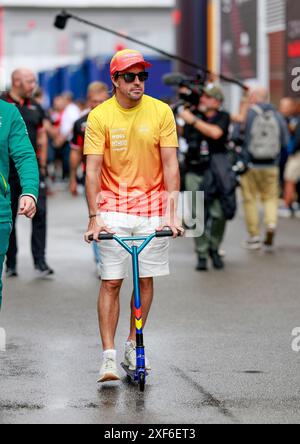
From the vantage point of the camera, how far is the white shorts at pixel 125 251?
7672 millimetres

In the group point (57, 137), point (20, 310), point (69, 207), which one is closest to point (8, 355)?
point (20, 310)

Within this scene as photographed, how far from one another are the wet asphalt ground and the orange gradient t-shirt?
106 cm

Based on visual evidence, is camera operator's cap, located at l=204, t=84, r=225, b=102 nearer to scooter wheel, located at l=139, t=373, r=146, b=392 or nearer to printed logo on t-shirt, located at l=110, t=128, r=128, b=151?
printed logo on t-shirt, located at l=110, t=128, r=128, b=151

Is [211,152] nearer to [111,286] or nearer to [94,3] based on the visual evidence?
[111,286]

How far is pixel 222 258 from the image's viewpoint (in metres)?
14.6

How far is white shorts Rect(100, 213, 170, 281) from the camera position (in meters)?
7.67

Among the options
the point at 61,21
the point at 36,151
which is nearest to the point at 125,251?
the point at 36,151

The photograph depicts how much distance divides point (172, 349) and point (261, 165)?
6.86 m

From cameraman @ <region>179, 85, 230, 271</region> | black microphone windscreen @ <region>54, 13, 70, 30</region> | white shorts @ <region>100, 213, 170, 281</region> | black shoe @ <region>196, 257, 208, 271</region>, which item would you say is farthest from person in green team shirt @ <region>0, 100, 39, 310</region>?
black microphone windscreen @ <region>54, 13, 70, 30</region>

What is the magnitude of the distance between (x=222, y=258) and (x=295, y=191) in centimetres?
647

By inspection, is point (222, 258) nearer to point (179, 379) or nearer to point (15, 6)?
point (179, 379)

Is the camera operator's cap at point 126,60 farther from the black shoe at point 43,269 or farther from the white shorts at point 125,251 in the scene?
the black shoe at point 43,269

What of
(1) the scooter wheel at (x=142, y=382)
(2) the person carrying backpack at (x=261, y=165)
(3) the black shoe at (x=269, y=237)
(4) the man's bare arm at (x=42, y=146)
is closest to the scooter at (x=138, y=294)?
(1) the scooter wheel at (x=142, y=382)

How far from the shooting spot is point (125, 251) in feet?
25.3
